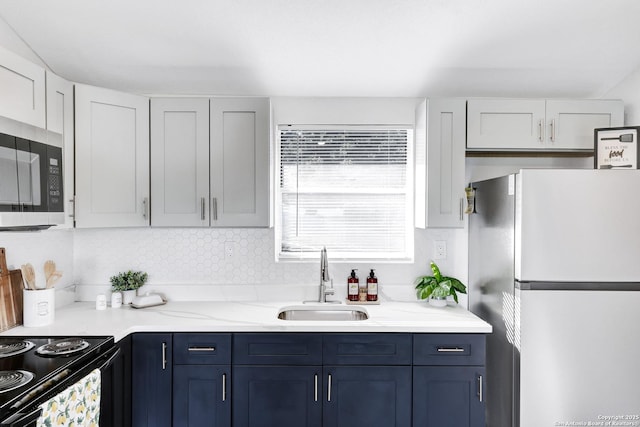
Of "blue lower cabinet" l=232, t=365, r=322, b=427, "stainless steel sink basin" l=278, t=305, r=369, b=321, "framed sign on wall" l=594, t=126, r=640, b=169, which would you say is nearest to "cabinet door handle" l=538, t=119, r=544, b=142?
"framed sign on wall" l=594, t=126, r=640, b=169

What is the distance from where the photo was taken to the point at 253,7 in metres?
1.97

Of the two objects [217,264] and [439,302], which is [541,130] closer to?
[439,302]

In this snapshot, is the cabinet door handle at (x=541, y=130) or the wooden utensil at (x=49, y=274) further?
the cabinet door handle at (x=541, y=130)

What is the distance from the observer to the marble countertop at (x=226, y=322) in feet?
6.98

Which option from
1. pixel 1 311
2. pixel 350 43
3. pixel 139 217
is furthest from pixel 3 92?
pixel 350 43

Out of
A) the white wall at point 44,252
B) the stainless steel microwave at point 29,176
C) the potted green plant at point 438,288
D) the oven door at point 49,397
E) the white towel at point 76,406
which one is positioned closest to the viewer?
the oven door at point 49,397

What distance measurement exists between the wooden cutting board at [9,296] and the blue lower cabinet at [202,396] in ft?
2.93

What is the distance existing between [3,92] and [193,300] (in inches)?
63.3

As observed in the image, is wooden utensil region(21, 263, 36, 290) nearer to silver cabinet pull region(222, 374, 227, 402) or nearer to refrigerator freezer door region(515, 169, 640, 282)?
silver cabinet pull region(222, 374, 227, 402)

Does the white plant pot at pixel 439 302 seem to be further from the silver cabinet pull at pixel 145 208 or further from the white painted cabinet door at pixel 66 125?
the white painted cabinet door at pixel 66 125

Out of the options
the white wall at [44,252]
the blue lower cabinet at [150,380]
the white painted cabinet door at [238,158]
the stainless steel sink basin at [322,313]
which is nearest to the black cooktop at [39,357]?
the blue lower cabinet at [150,380]

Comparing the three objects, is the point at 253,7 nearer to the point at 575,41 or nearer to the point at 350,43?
the point at 350,43

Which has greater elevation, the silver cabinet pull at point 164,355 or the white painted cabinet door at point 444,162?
the white painted cabinet door at point 444,162

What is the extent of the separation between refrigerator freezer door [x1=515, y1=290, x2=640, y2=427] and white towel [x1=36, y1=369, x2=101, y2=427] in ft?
6.48
